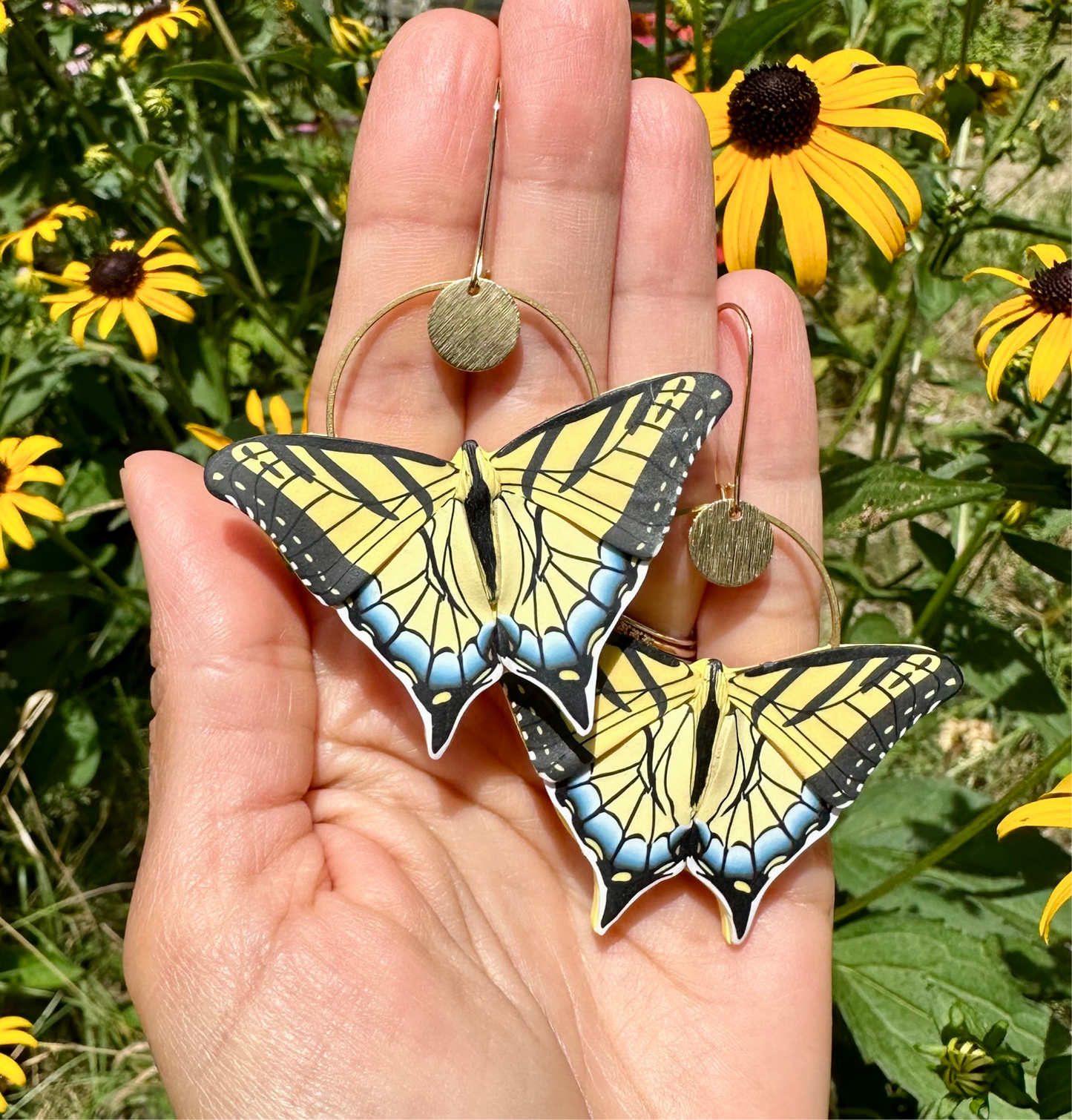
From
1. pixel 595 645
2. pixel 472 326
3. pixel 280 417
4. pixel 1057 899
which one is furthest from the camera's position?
pixel 280 417

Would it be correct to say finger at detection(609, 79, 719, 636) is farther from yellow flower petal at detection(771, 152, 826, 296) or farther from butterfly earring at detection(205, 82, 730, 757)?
butterfly earring at detection(205, 82, 730, 757)

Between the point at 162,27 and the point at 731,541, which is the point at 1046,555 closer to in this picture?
the point at 731,541

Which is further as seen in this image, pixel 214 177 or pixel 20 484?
pixel 214 177

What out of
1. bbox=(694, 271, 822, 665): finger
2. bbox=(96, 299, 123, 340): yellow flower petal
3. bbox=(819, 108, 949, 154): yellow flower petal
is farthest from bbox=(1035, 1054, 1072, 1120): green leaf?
bbox=(96, 299, 123, 340): yellow flower petal

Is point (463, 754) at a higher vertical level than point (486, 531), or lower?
lower

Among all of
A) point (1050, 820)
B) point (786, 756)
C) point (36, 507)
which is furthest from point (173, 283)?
point (1050, 820)

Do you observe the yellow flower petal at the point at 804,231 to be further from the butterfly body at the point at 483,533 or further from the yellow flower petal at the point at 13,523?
the yellow flower petal at the point at 13,523
